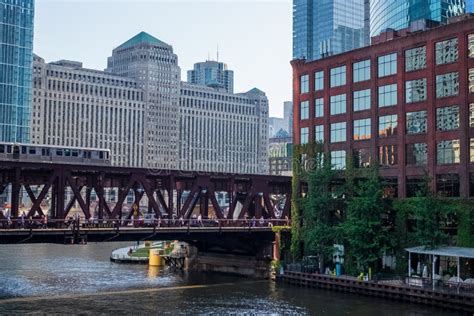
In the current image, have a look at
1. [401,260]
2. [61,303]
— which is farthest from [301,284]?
[61,303]

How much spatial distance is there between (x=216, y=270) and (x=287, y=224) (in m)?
13.3

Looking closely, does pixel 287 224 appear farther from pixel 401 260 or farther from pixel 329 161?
pixel 401 260

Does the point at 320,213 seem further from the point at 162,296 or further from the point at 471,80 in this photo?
the point at 162,296

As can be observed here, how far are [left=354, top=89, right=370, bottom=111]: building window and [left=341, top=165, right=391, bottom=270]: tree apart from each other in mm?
13557

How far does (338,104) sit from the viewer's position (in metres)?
104

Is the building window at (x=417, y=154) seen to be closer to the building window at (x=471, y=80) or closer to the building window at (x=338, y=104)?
the building window at (x=471, y=80)

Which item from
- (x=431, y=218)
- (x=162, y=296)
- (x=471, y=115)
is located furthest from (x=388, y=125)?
(x=162, y=296)

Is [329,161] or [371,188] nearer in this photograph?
[371,188]

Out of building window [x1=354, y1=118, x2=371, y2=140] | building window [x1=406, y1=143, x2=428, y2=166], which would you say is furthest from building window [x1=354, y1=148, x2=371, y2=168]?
building window [x1=406, y1=143, x2=428, y2=166]

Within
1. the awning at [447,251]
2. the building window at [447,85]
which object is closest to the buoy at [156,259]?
the awning at [447,251]

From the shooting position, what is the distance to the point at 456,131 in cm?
8712

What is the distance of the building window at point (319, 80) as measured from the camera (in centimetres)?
10700

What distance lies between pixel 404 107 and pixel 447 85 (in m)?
7.01

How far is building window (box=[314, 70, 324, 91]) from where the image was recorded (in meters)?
107
